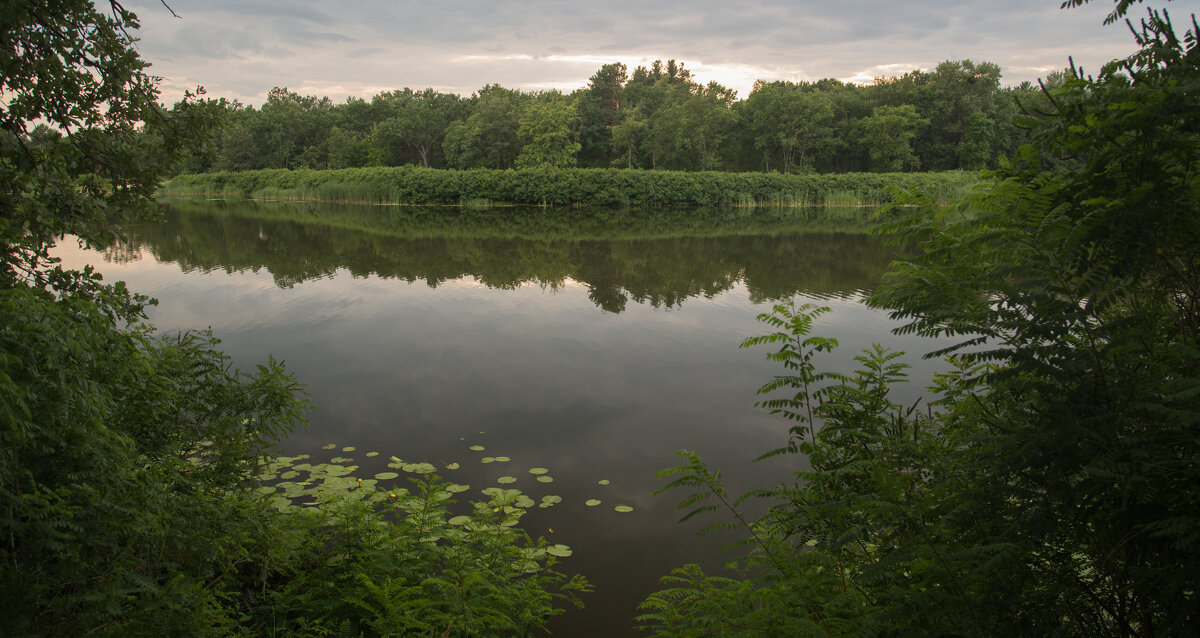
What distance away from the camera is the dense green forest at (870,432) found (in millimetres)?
2420

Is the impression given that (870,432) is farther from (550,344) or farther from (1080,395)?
(550,344)

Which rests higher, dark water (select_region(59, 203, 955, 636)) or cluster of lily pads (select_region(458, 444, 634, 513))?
dark water (select_region(59, 203, 955, 636))

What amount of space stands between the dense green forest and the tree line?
61.3 meters

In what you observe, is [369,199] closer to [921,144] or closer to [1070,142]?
[1070,142]

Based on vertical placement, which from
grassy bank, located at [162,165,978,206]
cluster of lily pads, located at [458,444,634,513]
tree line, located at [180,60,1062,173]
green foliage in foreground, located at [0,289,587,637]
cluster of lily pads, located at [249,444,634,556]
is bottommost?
cluster of lily pads, located at [458,444,634,513]

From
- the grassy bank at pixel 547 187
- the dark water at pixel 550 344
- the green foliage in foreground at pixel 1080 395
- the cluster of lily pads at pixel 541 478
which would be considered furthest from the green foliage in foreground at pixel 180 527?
the grassy bank at pixel 547 187

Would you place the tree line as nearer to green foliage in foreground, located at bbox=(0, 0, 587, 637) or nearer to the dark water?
the dark water

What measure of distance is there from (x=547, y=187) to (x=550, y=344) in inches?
1580

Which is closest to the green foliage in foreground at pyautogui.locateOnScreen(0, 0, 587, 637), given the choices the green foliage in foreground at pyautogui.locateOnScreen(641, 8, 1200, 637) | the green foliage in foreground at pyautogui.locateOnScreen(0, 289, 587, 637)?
the green foliage in foreground at pyautogui.locateOnScreen(0, 289, 587, 637)

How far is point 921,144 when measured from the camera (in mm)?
72812

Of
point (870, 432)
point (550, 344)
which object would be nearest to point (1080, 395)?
point (870, 432)

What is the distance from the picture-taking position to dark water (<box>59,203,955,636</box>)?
6.89 meters

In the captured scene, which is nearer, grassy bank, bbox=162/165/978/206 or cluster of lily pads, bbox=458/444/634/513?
cluster of lily pads, bbox=458/444/634/513

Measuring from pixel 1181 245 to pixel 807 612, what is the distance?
236cm
